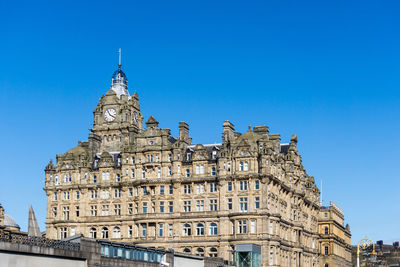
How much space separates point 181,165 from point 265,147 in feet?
50.4

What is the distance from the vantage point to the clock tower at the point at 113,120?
135 m

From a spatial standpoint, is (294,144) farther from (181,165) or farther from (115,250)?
(115,250)

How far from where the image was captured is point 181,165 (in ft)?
393

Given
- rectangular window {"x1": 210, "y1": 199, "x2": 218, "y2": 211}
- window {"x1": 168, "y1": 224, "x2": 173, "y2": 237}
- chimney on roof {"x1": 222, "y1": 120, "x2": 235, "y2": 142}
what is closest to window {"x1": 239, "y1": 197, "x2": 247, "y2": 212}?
rectangular window {"x1": 210, "y1": 199, "x2": 218, "y2": 211}

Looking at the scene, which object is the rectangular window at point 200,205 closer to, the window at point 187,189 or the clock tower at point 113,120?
the window at point 187,189

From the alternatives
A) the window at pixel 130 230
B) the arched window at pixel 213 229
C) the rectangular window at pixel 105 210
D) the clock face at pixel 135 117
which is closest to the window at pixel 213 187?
the arched window at pixel 213 229

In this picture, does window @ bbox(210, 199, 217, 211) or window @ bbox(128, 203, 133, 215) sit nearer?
window @ bbox(210, 199, 217, 211)

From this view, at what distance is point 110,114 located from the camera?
452 ft

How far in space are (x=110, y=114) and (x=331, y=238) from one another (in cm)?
5873

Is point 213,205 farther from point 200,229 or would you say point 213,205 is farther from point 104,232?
point 104,232

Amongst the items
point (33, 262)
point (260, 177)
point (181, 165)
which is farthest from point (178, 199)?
point (33, 262)

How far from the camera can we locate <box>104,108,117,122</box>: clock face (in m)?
138

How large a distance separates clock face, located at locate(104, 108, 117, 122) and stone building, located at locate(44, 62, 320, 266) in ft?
9.07

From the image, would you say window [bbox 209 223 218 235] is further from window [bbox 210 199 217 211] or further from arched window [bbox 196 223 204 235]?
window [bbox 210 199 217 211]
